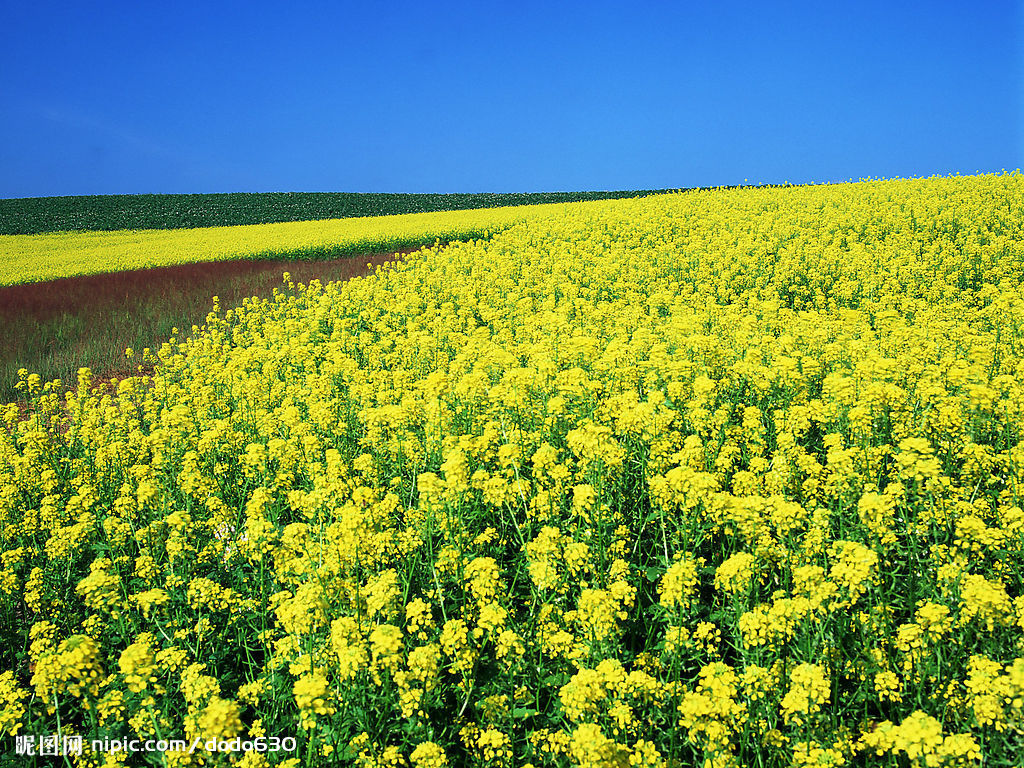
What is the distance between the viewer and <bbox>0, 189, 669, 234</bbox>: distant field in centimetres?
5516

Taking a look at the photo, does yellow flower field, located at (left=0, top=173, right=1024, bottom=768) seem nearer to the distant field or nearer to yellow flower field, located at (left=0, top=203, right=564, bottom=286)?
yellow flower field, located at (left=0, top=203, right=564, bottom=286)

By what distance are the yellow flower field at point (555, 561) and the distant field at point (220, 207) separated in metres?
52.3

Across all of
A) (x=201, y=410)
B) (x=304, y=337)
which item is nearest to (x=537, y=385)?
(x=201, y=410)

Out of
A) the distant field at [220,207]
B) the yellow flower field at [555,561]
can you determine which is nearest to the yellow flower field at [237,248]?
the distant field at [220,207]

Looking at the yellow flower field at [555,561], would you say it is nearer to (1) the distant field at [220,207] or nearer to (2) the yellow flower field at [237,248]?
(2) the yellow flower field at [237,248]

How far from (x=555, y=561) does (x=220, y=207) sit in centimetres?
6828

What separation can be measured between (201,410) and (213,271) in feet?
54.4

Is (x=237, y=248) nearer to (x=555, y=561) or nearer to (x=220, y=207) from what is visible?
(x=555, y=561)

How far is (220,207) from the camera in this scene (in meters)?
63.1

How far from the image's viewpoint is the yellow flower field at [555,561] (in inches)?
130

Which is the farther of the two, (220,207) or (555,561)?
(220,207)

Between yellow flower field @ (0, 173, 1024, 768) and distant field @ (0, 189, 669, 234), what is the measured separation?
52.3m

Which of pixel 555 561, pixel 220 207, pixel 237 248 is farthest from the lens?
pixel 220 207

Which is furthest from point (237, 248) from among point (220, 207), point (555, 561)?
point (220, 207)
